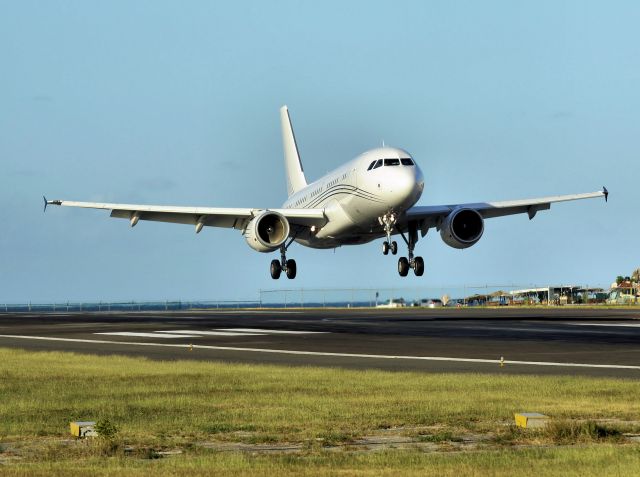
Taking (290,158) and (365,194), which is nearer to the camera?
(365,194)

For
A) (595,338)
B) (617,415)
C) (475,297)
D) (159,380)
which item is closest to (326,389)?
(159,380)

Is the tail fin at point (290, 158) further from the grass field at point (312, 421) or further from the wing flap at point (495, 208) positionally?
the grass field at point (312, 421)

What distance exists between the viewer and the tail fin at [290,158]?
8481cm

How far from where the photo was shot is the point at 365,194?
166 ft

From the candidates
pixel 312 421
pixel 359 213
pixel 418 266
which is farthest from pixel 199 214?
pixel 312 421

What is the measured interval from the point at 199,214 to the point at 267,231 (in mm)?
6329

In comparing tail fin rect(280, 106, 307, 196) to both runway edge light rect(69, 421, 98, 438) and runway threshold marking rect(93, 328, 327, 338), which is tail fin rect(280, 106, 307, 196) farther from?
runway edge light rect(69, 421, 98, 438)

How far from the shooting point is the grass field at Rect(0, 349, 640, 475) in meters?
10.8

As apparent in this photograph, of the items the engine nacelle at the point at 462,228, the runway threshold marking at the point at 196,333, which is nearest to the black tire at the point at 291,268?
the engine nacelle at the point at 462,228

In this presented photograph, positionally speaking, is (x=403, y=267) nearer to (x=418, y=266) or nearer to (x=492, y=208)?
(x=418, y=266)

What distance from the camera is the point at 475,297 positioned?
115 meters

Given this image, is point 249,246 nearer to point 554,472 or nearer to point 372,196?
point 372,196

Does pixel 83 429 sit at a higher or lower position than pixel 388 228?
lower

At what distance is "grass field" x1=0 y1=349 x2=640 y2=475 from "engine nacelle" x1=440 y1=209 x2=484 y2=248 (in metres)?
32.3
